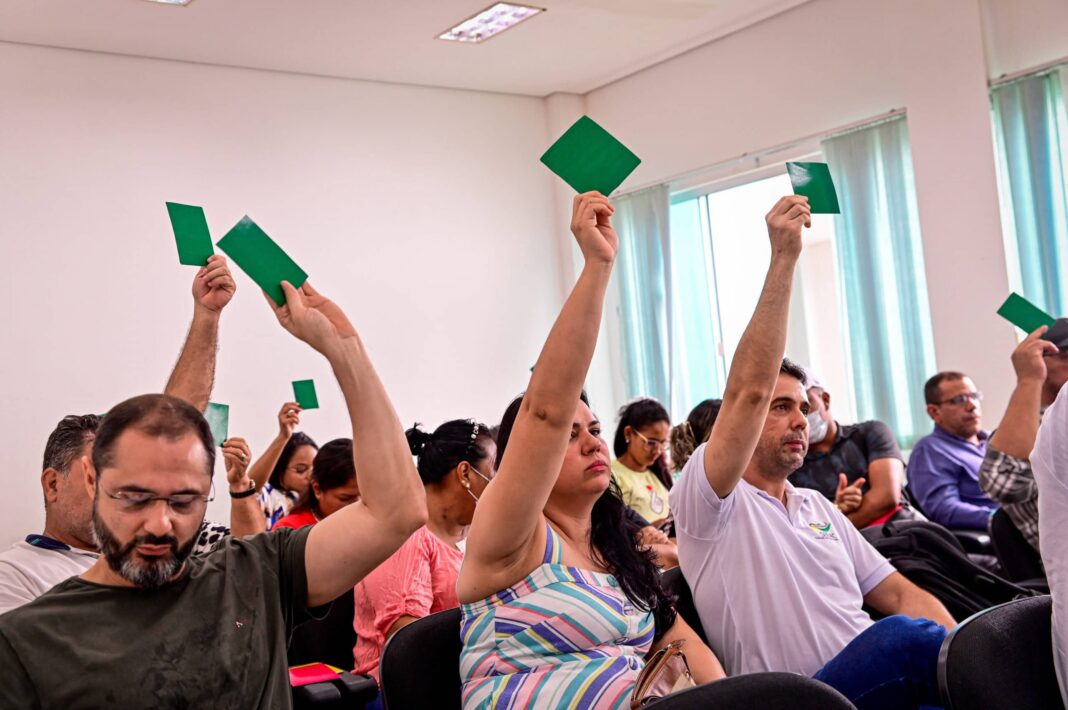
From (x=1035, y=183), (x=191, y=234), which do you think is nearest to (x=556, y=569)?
(x=191, y=234)

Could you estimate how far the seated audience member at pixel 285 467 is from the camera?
4.63 metres

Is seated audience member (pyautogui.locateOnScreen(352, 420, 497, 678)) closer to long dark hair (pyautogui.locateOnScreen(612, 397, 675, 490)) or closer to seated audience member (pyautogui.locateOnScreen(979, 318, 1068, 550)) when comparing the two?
seated audience member (pyautogui.locateOnScreen(979, 318, 1068, 550))

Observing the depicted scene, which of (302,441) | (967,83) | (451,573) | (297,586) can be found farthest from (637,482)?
(297,586)

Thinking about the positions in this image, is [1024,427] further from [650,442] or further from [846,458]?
[650,442]

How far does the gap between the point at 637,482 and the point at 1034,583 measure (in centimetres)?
196

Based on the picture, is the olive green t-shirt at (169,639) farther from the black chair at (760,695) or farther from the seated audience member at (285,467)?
the seated audience member at (285,467)

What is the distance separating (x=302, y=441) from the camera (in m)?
4.87

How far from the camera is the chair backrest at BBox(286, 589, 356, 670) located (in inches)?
117

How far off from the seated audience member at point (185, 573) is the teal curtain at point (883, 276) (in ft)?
15.7

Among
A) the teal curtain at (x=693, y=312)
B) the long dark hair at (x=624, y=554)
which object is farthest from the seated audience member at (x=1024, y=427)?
the teal curtain at (x=693, y=312)

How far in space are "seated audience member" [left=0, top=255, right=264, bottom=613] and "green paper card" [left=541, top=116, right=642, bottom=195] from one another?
70cm

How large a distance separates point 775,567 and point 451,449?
1063 mm

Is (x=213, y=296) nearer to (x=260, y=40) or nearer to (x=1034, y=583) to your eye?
(x=1034, y=583)

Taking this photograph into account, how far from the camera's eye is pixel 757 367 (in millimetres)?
2242
